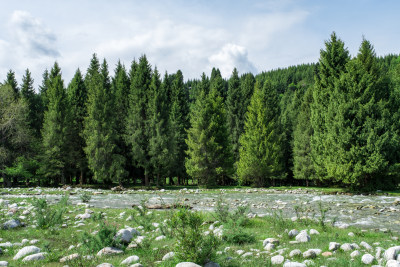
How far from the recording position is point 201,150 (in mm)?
32969

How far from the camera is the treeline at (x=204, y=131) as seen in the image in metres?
22.8

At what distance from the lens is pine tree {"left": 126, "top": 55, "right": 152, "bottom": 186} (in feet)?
111

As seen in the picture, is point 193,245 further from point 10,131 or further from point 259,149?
point 10,131

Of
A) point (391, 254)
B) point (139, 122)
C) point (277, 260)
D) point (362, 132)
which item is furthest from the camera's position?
point (139, 122)

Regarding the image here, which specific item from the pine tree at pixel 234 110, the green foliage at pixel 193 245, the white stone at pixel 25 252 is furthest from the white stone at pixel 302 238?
the pine tree at pixel 234 110

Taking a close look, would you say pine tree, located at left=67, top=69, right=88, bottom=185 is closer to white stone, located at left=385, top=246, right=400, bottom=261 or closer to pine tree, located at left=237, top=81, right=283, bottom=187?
pine tree, located at left=237, top=81, right=283, bottom=187

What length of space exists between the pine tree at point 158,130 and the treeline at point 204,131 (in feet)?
0.43

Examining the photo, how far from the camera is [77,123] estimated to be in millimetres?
36969

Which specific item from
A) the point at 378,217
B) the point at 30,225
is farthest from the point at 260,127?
the point at 30,225

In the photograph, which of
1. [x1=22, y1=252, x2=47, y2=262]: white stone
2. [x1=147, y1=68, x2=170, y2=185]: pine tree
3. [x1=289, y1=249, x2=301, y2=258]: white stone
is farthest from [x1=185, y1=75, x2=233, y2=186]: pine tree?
[x1=22, y1=252, x2=47, y2=262]: white stone

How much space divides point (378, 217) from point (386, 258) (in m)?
7.55

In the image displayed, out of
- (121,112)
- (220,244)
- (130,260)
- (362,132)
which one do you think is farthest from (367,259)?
(121,112)

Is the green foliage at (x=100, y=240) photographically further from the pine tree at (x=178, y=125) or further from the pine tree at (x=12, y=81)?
the pine tree at (x=12, y=81)

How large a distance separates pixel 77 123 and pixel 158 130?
40.6ft
